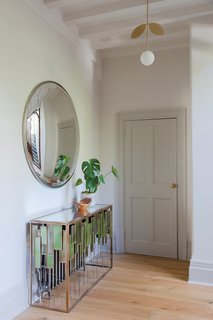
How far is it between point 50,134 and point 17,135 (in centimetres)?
50

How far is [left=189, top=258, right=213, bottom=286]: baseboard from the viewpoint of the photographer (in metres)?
3.04

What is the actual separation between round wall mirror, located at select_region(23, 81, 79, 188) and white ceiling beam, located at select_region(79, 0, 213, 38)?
0.91 metres

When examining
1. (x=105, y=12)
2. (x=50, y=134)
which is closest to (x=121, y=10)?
(x=105, y=12)

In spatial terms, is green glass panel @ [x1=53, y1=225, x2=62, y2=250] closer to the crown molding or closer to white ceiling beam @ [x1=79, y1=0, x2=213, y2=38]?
the crown molding

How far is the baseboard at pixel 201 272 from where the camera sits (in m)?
3.04

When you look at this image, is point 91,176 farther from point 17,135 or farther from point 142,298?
point 142,298

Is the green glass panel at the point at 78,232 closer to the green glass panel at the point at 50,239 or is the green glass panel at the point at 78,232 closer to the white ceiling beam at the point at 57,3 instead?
the green glass panel at the point at 50,239

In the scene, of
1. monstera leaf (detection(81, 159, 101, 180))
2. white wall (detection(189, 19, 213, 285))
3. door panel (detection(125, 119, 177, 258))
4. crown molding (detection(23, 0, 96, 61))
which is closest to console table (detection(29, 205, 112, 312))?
monstera leaf (detection(81, 159, 101, 180))

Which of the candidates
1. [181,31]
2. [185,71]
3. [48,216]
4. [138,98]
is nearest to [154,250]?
[48,216]

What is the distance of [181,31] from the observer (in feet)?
11.6

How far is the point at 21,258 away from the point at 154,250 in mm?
2085

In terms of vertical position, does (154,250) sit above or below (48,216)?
below

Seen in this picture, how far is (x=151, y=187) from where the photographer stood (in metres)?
4.07

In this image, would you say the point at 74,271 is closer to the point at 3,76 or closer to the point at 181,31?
the point at 3,76
